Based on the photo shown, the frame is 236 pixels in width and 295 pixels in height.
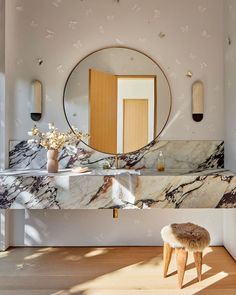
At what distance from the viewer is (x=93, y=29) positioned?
3201mm

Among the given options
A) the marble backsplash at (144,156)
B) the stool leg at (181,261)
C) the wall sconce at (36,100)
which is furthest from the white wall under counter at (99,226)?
the wall sconce at (36,100)

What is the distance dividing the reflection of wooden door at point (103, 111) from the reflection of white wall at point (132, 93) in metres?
0.04

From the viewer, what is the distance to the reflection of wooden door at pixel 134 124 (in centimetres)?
312

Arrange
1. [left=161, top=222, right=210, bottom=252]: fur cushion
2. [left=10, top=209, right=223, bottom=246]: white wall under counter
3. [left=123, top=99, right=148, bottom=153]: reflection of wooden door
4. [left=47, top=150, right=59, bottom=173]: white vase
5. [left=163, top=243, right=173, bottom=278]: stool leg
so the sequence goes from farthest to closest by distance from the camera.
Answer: [left=10, top=209, right=223, bottom=246]: white wall under counter, [left=123, top=99, right=148, bottom=153]: reflection of wooden door, [left=47, top=150, right=59, bottom=173]: white vase, [left=163, top=243, right=173, bottom=278]: stool leg, [left=161, top=222, right=210, bottom=252]: fur cushion

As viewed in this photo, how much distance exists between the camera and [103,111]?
10.4ft

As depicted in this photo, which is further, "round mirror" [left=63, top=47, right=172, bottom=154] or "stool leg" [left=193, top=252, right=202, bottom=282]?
"round mirror" [left=63, top=47, right=172, bottom=154]

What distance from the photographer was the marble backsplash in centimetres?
321

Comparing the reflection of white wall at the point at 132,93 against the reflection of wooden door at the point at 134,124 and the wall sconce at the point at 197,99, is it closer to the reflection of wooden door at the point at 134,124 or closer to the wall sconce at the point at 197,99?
the reflection of wooden door at the point at 134,124

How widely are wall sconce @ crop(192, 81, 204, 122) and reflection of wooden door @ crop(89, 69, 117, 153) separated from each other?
0.81 meters

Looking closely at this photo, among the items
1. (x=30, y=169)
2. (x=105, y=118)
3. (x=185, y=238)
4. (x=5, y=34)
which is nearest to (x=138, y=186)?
(x=185, y=238)

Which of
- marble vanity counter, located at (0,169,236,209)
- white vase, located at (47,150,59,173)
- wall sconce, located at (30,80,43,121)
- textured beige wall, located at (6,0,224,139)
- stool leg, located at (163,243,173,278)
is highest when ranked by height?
textured beige wall, located at (6,0,224,139)

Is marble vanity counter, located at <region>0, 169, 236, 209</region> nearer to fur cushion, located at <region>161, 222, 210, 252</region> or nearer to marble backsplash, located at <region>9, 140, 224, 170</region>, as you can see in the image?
fur cushion, located at <region>161, 222, 210, 252</region>

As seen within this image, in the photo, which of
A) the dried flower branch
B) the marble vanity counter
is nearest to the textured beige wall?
the dried flower branch

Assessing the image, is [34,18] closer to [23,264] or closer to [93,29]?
[93,29]
